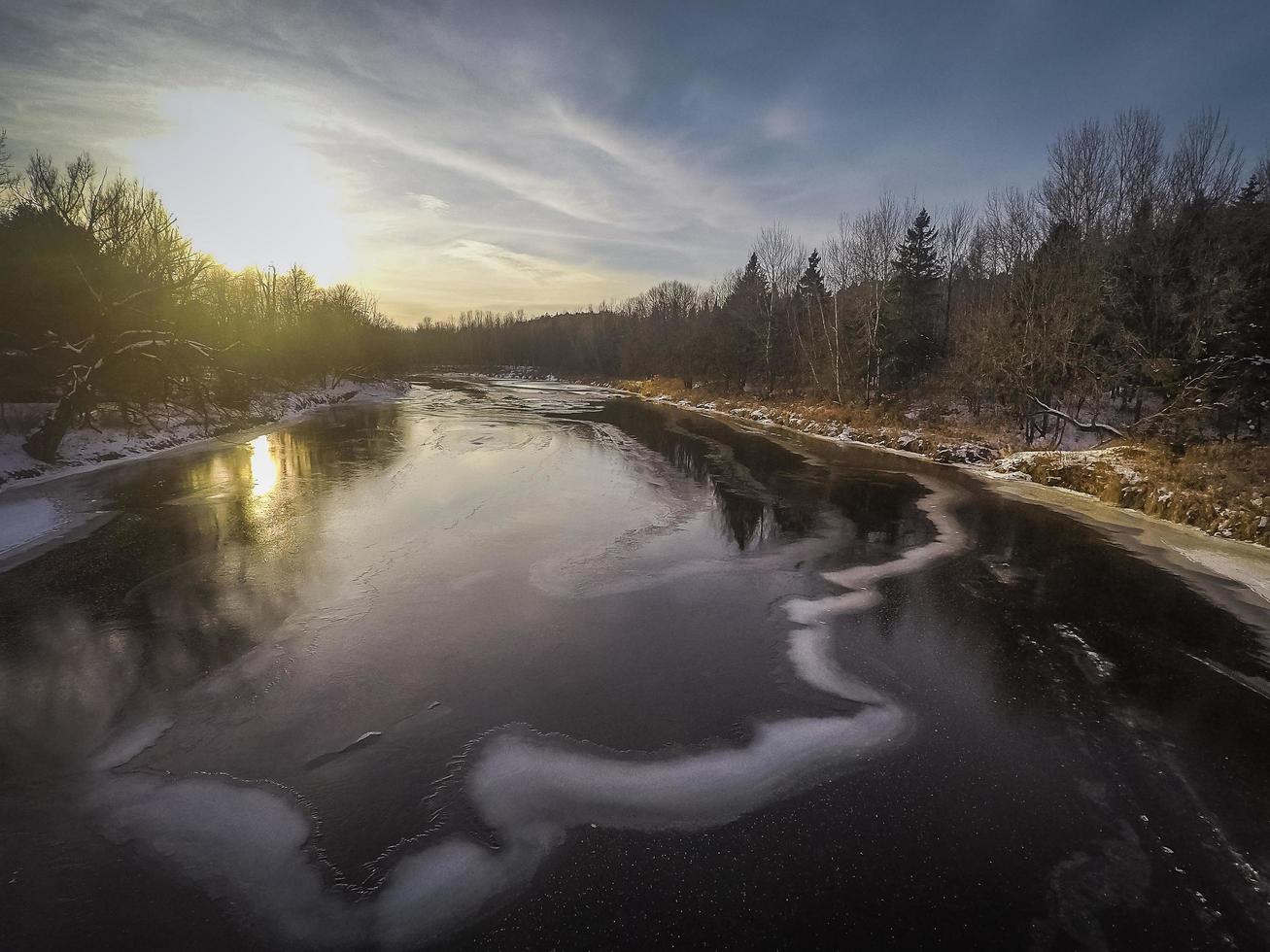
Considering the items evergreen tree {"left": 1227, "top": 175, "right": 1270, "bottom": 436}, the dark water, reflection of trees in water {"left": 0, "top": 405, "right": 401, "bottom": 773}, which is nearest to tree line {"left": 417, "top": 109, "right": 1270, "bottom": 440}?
evergreen tree {"left": 1227, "top": 175, "right": 1270, "bottom": 436}

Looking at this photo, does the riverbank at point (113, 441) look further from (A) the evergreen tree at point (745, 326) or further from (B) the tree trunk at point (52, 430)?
(A) the evergreen tree at point (745, 326)

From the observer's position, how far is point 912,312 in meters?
36.6

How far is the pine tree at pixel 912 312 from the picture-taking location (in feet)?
116

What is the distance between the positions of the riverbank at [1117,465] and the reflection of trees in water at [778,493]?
15.0ft

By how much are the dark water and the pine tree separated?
86.0 feet

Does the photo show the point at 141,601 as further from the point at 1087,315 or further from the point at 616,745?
the point at 1087,315

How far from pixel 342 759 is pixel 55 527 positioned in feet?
39.1

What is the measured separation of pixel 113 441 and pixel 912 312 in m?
40.7

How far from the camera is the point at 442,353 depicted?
5999 inches

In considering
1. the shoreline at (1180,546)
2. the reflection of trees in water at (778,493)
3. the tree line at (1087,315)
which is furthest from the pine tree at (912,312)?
the shoreline at (1180,546)

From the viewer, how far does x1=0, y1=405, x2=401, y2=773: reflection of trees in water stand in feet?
20.1

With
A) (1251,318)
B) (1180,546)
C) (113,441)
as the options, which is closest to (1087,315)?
(1251,318)

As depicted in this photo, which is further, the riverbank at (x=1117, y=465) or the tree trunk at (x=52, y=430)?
the tree trunk at (x=52, y=430)

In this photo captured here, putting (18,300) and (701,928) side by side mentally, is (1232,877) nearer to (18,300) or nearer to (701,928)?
(701,928)
